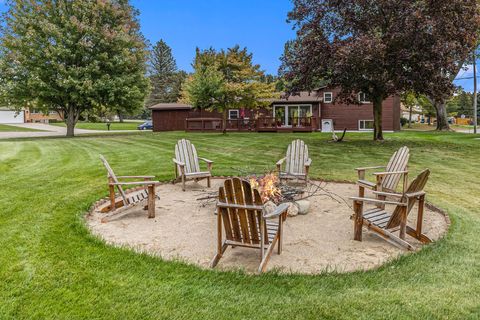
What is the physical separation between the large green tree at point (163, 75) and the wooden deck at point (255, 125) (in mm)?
25575

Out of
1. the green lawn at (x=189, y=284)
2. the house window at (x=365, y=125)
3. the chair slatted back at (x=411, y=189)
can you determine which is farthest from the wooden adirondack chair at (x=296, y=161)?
the house window at (x=365, y=125)

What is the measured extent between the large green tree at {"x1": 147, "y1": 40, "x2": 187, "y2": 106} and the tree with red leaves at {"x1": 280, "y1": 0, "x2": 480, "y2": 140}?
125 feet

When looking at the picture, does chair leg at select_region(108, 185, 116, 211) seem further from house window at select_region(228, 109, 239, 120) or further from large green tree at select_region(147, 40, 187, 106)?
large green tree at select_region(147, 40, 187, 106)

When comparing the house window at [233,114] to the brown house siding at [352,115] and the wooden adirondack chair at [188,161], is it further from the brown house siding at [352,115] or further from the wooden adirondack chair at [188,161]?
the wooden adirondack chair at [188,161]

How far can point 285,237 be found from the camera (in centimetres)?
441

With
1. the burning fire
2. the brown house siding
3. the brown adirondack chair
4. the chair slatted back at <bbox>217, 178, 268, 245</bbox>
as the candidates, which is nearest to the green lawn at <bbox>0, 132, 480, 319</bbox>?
the chair slatted back at <bbox>217, 178, 268, 245</bbox>

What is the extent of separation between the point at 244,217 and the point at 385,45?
1259 cm

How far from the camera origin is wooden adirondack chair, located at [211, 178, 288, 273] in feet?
10.8

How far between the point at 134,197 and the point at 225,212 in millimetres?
2402

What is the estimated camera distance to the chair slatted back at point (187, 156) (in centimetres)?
735

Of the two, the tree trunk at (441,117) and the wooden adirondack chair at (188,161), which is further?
the tree trunk at (441,117)

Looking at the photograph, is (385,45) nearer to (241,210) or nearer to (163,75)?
(241,210)

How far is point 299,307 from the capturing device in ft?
8.83

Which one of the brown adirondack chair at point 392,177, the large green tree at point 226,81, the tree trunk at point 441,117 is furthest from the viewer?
the tree trunk at point 441,117
